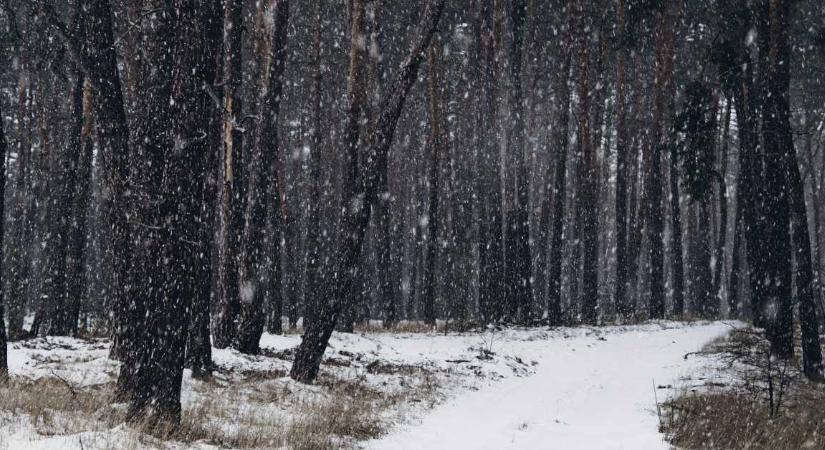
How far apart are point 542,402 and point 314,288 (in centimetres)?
876

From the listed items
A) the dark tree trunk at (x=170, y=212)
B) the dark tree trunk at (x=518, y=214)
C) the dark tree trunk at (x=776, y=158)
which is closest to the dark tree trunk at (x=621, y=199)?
the dark tree trunk at (x=518, y=214)

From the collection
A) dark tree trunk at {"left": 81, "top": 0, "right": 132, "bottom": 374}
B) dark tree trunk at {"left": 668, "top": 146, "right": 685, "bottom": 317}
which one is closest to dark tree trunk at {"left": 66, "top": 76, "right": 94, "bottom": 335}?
dark tree trunk at {"left": 81, "top": 0, "right": 132, "bottom": 374}

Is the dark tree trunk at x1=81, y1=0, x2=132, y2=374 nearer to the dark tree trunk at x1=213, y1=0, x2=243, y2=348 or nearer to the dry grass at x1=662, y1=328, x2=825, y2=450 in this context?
the dark tree trunk at x1=213, y1=0, x2=243, y2=348

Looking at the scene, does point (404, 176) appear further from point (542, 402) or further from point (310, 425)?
point (310, 425)

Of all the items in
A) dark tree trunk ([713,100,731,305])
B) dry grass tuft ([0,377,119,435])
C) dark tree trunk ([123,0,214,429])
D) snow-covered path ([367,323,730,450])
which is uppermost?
dark tree trunk ([713,100,731,305])

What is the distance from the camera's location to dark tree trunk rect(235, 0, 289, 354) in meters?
11.5

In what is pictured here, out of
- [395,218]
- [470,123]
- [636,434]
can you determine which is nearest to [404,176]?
[395,218]

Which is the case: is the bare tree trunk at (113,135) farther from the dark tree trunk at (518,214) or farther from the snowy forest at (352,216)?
the dark tree trunk at (518,214)

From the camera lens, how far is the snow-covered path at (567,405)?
7445mm

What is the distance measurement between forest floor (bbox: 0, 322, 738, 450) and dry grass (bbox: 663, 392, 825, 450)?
1.16 ft

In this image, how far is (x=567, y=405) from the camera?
32.6ft

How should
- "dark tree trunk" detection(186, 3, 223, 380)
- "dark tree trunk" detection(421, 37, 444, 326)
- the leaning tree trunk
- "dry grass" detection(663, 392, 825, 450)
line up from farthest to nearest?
"dark tree trunk" detection(421, 37, 444, 326)
the leaning tree trunk
"dry grass" detection(663, 392, 825, 450)
"dark tree trunk" detection(186, 3, 223, 380)

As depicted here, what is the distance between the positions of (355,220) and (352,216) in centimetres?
7

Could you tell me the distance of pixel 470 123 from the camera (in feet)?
74.7
